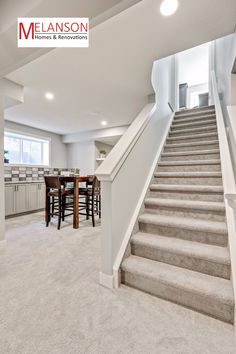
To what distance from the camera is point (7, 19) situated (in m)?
1.31

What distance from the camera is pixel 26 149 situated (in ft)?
15.8

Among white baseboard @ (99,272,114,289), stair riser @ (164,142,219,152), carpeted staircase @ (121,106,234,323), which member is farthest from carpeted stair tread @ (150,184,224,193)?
white baseboard @ (99,272,114,289)

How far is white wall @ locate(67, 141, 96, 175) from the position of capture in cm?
571

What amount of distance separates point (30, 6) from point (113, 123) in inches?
142

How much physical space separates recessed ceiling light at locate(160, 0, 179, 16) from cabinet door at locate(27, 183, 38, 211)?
13.9 ft

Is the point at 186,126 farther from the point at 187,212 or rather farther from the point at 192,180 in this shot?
the point at 187,212

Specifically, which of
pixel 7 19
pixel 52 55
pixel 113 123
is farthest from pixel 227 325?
pixel 113 123

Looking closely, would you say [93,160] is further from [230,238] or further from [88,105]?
[230,238]

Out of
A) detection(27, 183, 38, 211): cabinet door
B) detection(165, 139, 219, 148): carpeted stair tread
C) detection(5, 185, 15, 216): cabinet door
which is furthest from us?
detection(27, 183, 38, 211): cabinet door

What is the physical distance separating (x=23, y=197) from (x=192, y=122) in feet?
13.7

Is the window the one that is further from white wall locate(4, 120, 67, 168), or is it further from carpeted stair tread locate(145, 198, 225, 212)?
carpeted stair tread locate(145, 198, 225, 212)

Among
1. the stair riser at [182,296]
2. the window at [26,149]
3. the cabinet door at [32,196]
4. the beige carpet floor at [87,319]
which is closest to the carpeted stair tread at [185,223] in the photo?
the stair riser at [182,296]

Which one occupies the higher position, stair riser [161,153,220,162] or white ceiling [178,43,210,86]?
white ceiling [178,43,210,86]

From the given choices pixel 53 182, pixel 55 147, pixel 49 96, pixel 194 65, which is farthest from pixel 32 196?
pixel 194 65
